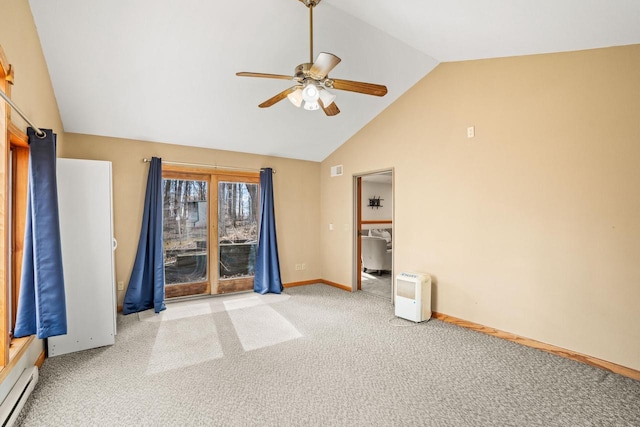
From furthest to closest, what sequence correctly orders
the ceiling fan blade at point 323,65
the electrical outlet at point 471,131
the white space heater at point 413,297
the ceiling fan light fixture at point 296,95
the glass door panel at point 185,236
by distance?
the glass door panel at point 185,236 < the white space heater at point 413,297 < the electrical outlet at point 471,131 < the ceiling fan light fixture at point 296,95 < the ceiling fan blade at point 323,65

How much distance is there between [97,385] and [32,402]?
1.19 ft

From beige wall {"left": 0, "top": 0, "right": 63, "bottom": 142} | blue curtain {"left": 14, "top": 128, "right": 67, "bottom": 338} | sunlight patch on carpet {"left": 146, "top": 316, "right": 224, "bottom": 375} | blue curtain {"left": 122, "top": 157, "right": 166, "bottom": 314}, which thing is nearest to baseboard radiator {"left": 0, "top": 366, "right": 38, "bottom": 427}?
blue curtain {"left": 14, "top": 128, "right": 67, "bottom": 338}

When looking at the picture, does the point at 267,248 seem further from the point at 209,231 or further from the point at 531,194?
the point at 531,194

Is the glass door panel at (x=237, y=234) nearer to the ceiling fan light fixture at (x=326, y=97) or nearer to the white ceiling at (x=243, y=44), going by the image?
the white ceiling at (x=243, y=44)

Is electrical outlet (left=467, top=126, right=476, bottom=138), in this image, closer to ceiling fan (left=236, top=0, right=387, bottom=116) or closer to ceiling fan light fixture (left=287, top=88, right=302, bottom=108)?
ceiling fan (left=236, top=0, right=387, bottom=116)

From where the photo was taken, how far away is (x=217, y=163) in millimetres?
4727

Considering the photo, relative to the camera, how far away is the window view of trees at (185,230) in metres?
4.47

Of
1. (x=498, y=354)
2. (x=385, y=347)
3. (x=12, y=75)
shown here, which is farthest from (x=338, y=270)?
(x=12, y=75)

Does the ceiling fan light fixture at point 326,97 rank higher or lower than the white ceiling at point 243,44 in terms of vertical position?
lower

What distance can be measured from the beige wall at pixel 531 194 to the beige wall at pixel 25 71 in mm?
3823

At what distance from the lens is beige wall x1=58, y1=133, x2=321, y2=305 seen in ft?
13.1

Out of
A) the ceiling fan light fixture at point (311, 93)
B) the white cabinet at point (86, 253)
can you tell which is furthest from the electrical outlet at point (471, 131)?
the white cabinet at point (86, 253)

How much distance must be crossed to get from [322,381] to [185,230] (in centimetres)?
320

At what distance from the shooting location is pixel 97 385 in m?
2.31
